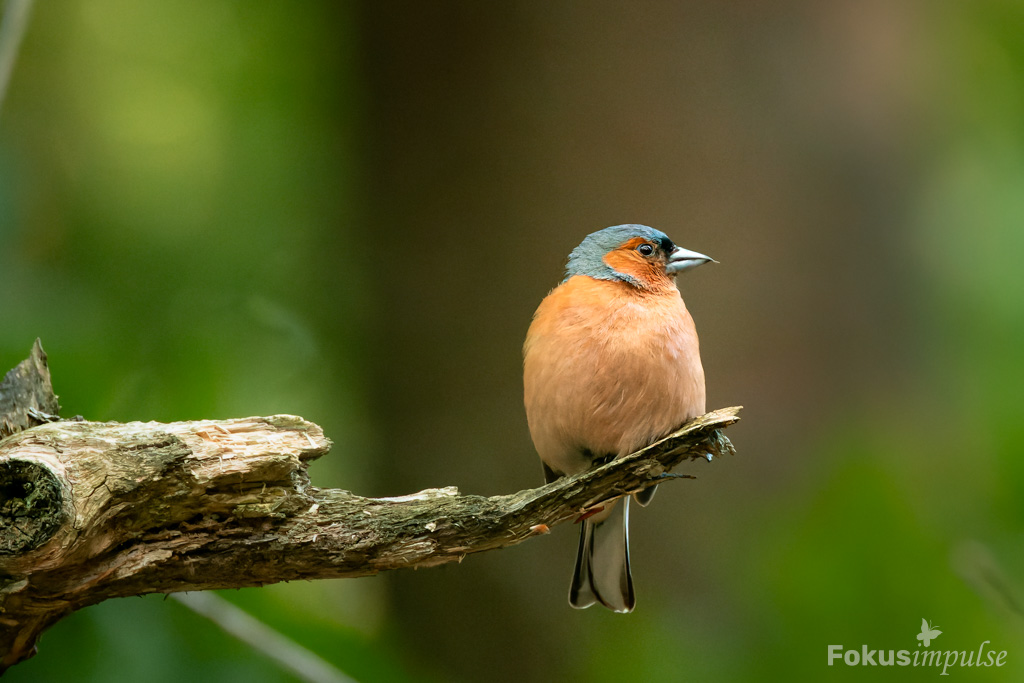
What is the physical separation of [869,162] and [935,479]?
5.62ft

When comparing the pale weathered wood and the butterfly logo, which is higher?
the pale weathered wood

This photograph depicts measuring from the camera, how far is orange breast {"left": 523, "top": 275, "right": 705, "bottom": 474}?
2918 mm

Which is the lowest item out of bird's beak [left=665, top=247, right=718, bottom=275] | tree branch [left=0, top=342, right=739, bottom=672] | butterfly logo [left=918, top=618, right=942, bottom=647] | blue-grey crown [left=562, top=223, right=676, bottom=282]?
butterfly logo [left=918, top=618, right=942, bottom=647]

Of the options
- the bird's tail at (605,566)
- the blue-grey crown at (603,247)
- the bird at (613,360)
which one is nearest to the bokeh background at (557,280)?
the bird's tail at (605,566)

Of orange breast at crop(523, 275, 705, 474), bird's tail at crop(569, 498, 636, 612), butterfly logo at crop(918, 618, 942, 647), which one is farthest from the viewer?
bird's tail at crop(569, 498, 636, 612)

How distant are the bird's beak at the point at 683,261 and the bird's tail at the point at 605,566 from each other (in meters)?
1.11

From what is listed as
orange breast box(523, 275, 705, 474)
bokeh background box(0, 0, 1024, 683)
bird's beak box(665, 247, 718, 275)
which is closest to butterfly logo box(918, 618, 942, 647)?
bokeh background box(0, 0, 1024, 683)

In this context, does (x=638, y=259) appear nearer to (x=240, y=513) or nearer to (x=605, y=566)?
(x=605, y=566)

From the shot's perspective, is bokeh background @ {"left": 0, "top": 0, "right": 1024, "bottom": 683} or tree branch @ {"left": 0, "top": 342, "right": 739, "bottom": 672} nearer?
tree branch @ {"left": 0, "top": 342, "right": 739, "bottom": 672}

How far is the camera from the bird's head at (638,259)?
3322mm

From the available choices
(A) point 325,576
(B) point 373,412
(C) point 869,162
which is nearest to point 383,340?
(B) point 373,412

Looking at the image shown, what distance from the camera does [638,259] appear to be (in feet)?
11.0

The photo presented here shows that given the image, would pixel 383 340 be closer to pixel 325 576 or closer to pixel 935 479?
pixel 325 576

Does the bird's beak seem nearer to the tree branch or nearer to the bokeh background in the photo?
the bokeh background
